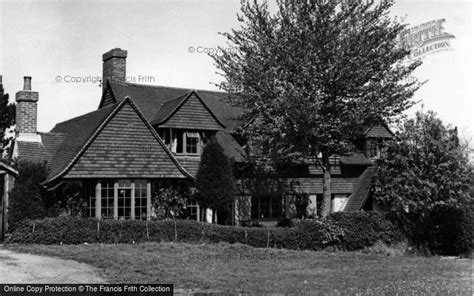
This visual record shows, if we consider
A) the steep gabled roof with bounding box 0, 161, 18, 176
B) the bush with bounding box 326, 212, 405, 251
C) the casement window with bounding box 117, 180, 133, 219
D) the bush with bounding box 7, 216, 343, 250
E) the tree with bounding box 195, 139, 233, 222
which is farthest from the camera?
the tree with bounding box 195, 139, 233, 222

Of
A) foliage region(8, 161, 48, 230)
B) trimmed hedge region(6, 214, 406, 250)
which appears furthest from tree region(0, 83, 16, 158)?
trimmed hedge region(6, 214, 406, 250)

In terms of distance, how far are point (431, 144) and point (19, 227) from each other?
1865 cm

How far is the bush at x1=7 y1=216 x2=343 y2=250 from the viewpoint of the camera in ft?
71.8

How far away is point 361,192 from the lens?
35.3 m

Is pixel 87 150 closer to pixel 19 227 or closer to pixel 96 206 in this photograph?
pixel 96 206

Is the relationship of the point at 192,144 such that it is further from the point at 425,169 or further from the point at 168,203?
the point at 425,169

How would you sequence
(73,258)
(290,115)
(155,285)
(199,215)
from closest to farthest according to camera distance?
1. (155,285)
2. (73,258)
3. (290,115)
4. (199,215)

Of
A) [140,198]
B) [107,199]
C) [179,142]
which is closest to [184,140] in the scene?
[179,142]

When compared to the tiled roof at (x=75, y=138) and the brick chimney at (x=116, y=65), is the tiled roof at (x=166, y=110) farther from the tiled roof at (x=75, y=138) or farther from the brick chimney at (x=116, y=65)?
the brick chimney at (x=116, y=65)

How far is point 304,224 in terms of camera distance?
84.2 feet

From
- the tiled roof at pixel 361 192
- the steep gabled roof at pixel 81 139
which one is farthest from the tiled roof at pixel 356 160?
the steep gabled roof at pixel 81 139

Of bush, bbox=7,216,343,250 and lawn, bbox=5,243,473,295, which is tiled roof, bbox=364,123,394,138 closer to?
bush, bbox=7,216,343,250

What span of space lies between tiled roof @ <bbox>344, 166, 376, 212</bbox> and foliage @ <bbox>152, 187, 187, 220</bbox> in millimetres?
10940

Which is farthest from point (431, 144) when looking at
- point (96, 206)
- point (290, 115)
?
point (96, 206)
